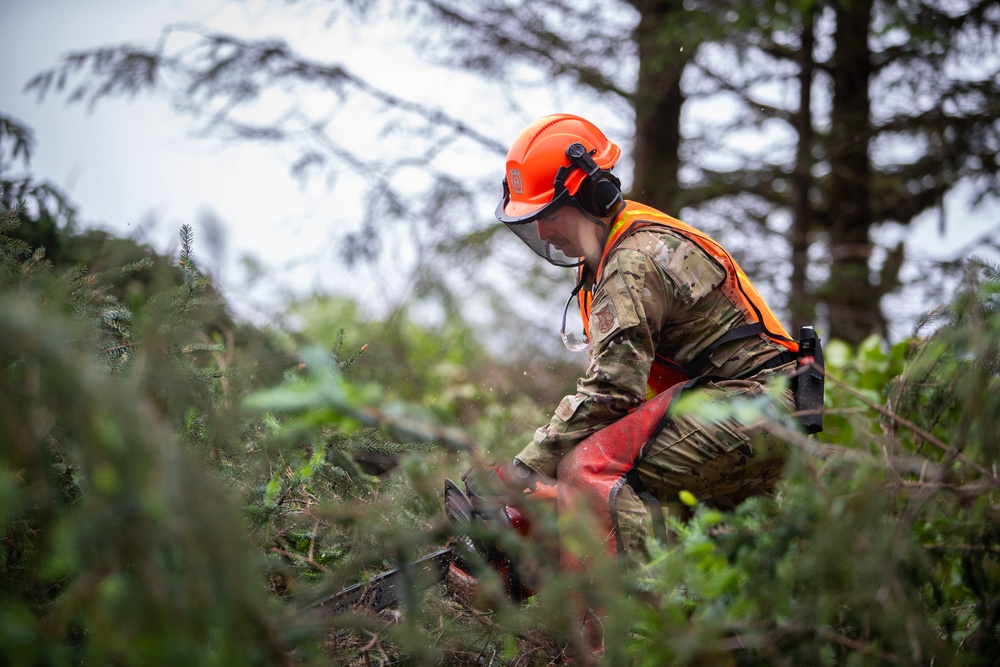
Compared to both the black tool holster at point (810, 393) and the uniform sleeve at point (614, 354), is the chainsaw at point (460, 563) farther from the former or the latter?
the black tool holster at point (810, 393)

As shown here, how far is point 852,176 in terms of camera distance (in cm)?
819

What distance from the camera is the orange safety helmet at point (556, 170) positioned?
3232 millimetres

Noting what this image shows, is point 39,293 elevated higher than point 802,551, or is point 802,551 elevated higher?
point 39,293

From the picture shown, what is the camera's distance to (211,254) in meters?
2.16

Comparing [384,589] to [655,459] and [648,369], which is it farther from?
[648,369]

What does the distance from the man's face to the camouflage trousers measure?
81 centimetres

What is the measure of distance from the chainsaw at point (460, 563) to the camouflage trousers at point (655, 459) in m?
0.23

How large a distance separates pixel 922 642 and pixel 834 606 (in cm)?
19

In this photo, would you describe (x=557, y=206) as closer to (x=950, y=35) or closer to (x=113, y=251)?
(x=113, y=251)

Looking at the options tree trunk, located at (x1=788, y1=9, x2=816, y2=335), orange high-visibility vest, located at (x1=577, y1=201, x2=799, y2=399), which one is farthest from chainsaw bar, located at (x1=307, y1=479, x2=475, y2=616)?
tree trunk, located at (x1=788, y1=9, x2=816, y2=335)

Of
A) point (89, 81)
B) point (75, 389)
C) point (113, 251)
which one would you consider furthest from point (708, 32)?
point (75, 389)

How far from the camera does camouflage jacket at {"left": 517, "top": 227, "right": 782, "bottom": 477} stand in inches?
115

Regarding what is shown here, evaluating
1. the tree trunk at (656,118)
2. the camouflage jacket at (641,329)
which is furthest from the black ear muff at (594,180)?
the tree trunk at (656,118)

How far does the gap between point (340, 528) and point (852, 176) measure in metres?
7.69
